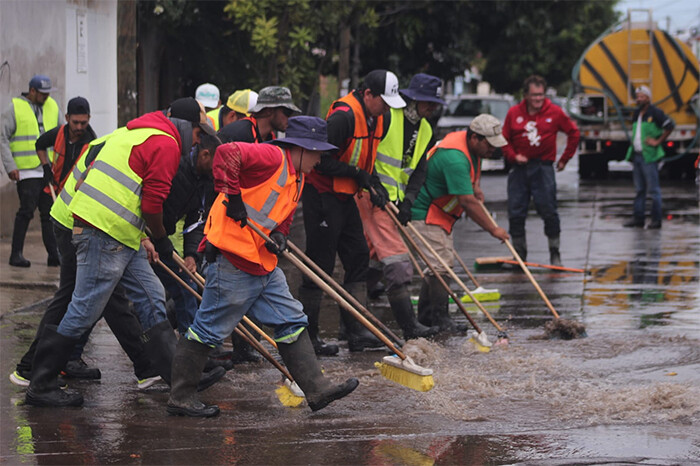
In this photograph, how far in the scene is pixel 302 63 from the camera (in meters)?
17.6

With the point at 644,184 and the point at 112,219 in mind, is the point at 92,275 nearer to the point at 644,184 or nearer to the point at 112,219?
the point at 112,219

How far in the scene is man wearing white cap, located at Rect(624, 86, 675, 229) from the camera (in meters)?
14.3

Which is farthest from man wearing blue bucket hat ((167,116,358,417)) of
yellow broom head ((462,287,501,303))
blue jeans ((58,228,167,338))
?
yellow broom head ((462,287,501,303))

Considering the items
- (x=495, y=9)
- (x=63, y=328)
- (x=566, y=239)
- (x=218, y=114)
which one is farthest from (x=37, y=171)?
(x=495, y=9)

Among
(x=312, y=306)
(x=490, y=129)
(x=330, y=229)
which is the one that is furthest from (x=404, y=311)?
(x=490, y=129)

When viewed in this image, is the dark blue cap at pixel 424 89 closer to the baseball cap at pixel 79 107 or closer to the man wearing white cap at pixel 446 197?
the man wearing white cap at pixel 446 197

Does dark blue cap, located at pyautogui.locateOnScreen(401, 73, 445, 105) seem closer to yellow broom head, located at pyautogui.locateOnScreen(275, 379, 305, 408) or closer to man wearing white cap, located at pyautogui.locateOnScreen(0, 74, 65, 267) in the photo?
yellow broom head, located at pyautogui.locateOnScreen(275, 379, 305, 408)

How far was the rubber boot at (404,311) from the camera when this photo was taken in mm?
7766

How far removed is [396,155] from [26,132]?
14.0 feet

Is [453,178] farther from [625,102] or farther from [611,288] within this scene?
[625,102]

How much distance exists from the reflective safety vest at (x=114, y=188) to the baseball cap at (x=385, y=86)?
195 cm

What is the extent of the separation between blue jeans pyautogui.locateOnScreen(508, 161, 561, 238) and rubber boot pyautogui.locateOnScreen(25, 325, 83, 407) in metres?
6.41

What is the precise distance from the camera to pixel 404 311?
25.6ft

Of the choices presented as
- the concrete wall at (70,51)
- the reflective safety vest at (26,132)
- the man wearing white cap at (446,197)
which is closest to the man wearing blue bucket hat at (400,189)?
the man wearing white cap at (446,197)
